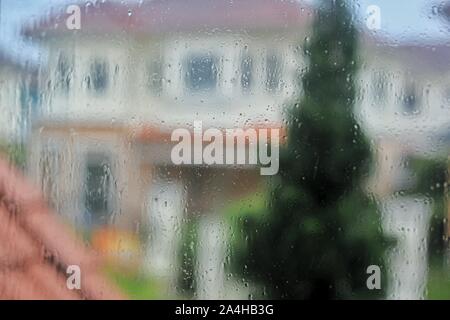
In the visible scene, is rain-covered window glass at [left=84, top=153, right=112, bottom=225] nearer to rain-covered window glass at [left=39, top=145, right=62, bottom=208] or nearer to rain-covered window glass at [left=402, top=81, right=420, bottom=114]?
rain-covered window glass at [left=39, top=145, right=62, bottom=208]

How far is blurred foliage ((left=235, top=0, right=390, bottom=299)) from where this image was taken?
117 cm

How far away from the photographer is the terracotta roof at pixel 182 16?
1171 mm

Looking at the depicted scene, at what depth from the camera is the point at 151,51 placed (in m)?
1.18

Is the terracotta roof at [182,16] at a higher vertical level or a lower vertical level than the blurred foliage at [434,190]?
higher

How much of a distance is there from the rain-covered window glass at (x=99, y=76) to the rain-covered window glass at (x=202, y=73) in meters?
0.17

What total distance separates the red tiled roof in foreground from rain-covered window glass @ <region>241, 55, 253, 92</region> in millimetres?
487

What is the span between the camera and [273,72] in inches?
46.3

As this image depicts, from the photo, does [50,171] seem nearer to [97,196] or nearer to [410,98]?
[97,196]

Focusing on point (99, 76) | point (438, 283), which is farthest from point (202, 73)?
point (438, 283)

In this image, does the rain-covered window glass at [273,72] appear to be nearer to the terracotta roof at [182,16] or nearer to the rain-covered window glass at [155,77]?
the terracotta roof at [182,16]

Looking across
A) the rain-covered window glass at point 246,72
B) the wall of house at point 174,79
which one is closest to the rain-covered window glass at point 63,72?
the wall of house at point 174,79

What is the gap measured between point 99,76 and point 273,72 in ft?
1.22
